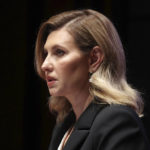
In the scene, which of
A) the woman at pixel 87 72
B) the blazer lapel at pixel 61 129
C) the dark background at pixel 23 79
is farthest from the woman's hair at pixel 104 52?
the dark background at pixel 23 79

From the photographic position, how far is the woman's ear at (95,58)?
163 centimetres

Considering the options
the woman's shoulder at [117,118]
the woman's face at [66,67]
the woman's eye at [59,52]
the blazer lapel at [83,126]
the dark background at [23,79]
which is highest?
the woman's eye at [59,52]

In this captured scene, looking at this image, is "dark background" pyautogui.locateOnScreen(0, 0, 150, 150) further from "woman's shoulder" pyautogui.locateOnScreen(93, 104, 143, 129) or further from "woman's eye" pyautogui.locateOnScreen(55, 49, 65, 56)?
"woman's shoulder" pyautogui.locateOnScreen(93, 104, 143, 129)

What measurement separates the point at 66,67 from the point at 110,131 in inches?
12.9

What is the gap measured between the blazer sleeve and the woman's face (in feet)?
0.66

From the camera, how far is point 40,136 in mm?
3170

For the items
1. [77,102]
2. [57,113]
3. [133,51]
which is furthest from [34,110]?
[77,102]

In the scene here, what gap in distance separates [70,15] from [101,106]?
41 cm

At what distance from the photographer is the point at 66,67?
1622mm

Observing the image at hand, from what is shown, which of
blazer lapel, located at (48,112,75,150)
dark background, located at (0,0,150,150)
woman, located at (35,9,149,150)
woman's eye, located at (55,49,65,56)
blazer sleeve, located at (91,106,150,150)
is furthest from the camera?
dark background, located at (0,0,150,150)

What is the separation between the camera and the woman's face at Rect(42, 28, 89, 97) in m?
1.63

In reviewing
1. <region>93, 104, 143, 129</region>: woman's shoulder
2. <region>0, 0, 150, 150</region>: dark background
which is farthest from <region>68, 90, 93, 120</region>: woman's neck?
<region>0, 0, 150, 150</region>: dark background

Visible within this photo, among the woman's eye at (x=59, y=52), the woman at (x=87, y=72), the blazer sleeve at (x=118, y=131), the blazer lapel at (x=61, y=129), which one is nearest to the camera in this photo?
the blazer sleeve at (x=118, y=131)

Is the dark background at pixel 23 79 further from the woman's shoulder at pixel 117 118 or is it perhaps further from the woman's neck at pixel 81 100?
the woman's shoulder at pixel 117 118
